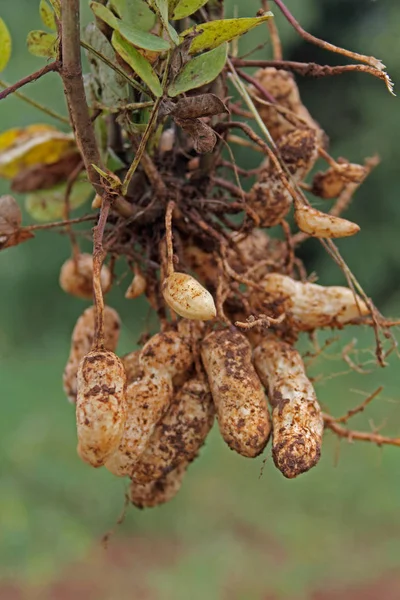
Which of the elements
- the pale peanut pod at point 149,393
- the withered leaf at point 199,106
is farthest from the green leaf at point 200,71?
the pale peanut pod at point 149,393

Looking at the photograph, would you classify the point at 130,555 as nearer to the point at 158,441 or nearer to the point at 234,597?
the point at 234,597

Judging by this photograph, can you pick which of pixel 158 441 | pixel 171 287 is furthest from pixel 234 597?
pixel 171 287

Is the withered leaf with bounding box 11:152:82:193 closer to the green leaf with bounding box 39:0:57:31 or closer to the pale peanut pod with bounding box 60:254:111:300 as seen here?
the pale peanut pod with bounding box 60:254:111:300

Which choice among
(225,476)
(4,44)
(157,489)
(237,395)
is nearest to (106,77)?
(4,44)

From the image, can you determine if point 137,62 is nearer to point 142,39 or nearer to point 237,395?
point 142,39

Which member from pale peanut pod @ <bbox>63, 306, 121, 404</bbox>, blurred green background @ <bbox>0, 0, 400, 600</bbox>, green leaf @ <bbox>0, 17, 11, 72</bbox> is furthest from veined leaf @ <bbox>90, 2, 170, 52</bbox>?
blurred green background @ <bbox>0, 0, 400, 600</bbox>

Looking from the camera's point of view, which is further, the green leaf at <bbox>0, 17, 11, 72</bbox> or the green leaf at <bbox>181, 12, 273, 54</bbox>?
the green leaf at <bbox>0, 17, 11, 72</bbox>
